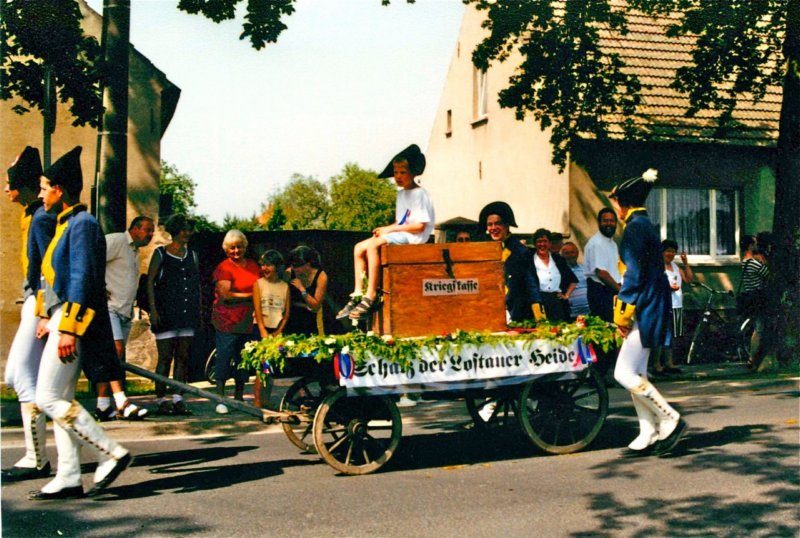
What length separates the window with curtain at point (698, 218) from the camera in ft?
60.8

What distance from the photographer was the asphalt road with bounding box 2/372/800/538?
18.3 feet

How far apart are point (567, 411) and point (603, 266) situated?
4.46 metres

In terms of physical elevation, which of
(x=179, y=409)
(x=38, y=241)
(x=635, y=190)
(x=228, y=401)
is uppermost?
(x=635, y=190)

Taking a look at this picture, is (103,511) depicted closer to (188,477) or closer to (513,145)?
(188,477)

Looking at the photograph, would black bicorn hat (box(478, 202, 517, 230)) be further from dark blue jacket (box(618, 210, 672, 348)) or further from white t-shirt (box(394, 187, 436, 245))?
dark blue jacket (box(618, 210, 672, 348))

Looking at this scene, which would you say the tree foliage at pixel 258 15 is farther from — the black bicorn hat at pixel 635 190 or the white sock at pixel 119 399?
the black bicorn hat at pixel 635 190

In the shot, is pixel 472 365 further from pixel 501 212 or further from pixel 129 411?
pixel 129 411

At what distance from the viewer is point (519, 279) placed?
8.78m

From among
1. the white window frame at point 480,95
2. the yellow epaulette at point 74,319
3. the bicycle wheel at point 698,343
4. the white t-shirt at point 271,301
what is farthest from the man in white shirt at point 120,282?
the white window frame at point 480,95

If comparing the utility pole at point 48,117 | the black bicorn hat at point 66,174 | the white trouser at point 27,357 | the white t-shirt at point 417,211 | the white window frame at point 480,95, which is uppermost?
Answer: the white window frame at point 480,95

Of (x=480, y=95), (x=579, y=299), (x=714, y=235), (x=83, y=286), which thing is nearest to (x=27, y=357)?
(x=83, y=286)

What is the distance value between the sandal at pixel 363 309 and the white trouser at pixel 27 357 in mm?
2252

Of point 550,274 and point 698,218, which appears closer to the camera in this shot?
point 550,274

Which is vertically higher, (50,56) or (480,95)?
(480,95)
